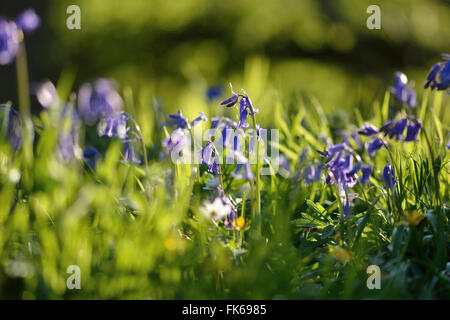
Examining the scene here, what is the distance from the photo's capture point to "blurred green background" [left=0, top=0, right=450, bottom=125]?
29.7ft

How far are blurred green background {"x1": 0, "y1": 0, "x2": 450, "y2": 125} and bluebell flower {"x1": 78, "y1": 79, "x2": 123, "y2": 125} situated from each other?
4.98 m

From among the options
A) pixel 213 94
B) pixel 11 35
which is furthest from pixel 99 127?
pixel 213 94

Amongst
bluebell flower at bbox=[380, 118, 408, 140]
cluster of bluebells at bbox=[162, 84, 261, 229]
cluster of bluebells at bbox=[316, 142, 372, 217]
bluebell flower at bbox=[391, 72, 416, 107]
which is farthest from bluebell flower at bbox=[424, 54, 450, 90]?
cluster of bluebells at bbox=[162, 84, 261, 229]

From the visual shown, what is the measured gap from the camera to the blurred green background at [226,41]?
29.7ft

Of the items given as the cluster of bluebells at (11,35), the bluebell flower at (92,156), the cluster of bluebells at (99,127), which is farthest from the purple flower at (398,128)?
the cluster of bluebells at (11,35)

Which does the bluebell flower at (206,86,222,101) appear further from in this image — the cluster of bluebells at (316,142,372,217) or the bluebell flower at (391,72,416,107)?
the cluster of bluebells at (316,142,372,217)

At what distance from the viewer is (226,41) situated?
9766 mm

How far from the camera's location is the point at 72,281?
5.42 ft

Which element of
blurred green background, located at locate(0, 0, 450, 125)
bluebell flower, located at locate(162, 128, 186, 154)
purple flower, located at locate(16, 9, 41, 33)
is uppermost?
blurred green background, located at locate(0, 0, 450, 125)

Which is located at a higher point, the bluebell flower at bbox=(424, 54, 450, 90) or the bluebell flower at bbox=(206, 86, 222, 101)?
the bluebell flower at bbox=(206, 86, 222, 101)

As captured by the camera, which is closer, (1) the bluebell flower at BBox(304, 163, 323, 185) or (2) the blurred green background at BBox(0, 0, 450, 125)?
(1) the bluebell flower at BBox(304, 163, 323, 185)
